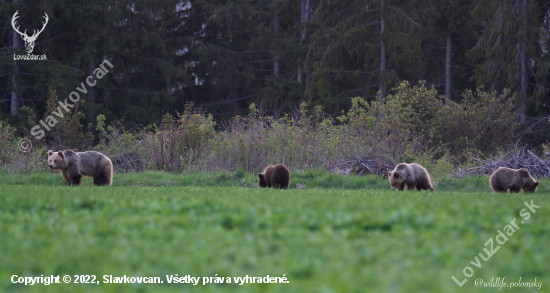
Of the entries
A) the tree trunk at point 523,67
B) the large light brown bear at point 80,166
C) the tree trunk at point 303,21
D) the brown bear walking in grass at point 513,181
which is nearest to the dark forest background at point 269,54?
the tree trunk at point 523,67

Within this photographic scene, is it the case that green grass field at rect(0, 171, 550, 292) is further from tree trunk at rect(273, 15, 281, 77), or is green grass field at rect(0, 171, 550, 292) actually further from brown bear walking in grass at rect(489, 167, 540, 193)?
tree trunk at rect(273, 15, 281, 77)

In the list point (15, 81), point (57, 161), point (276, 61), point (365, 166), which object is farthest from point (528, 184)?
point (276, 61)

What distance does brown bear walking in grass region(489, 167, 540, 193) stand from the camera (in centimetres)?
1097

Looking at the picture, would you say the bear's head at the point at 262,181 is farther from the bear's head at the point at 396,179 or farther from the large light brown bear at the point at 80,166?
the large light brown bear at the point at 80,166

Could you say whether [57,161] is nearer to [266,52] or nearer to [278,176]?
[278,176]

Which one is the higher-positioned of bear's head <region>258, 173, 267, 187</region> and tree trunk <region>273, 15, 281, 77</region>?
tree trunk <region>273, 15, 281, 77</region>

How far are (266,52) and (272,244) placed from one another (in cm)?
3945

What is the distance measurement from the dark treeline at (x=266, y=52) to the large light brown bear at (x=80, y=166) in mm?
15063

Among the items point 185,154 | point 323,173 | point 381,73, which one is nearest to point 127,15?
point 381,73

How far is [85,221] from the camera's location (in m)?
5.51

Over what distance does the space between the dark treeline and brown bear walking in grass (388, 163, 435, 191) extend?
708 inches

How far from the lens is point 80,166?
12.3m

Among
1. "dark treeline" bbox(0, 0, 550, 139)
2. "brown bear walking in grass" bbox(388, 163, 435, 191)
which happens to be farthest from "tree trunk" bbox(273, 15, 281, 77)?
"brown bear walking in grass" bbox(388, 163, 435, 191)

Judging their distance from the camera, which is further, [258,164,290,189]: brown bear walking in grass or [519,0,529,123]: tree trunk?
[519,0,529,123]: tree trunk
